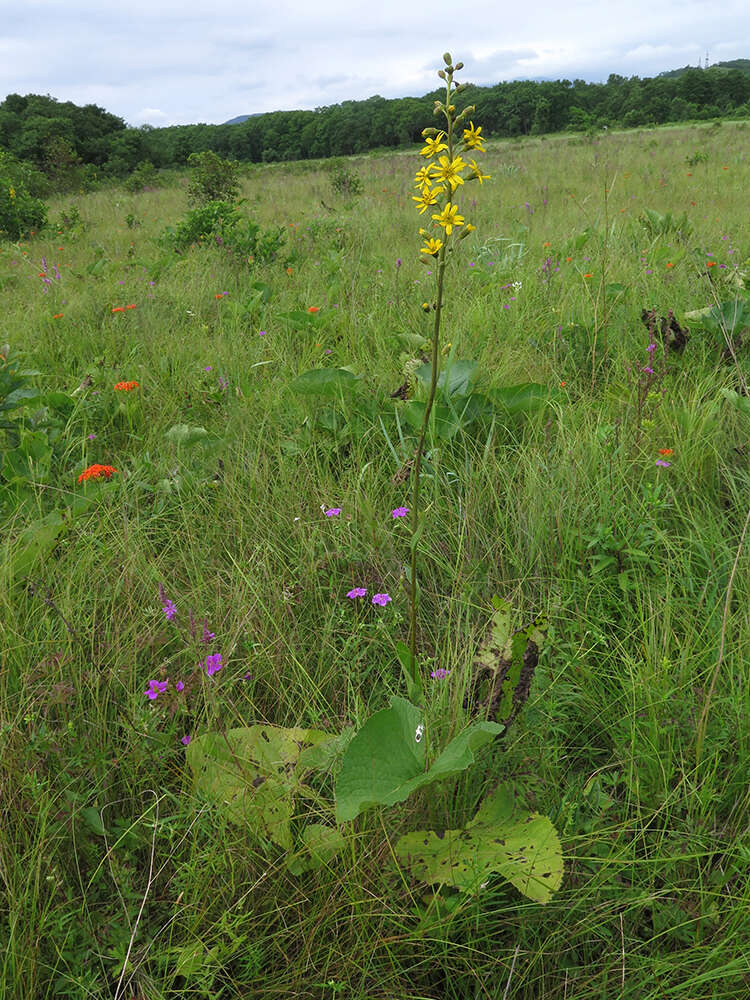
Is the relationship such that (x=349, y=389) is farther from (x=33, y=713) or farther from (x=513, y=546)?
(x=33, y=713)

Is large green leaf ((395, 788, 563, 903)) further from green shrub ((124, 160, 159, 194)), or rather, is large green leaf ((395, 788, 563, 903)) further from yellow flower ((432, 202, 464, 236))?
green shrub ((124, 160, 159, 194))

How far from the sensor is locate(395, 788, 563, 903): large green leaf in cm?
100

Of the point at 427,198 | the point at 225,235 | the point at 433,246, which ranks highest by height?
the point at 225,235

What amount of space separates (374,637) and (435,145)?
42.2 inches

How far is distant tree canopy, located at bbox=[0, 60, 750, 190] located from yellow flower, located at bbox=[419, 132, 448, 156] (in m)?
27.2

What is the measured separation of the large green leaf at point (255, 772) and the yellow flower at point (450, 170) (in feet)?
3.57

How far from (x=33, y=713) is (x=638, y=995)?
1170 millimetres

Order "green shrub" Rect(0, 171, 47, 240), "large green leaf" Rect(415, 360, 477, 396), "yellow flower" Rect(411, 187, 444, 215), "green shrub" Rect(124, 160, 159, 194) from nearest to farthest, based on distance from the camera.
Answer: "yellow flower" Rect(411, 187, 444, 215)
"large green leaf" Rect(415, 360, 477, 396)
"green shrub" Rect(0, 171, 47, 240)
"green shrub" Rect(124, 160, 159, 194)

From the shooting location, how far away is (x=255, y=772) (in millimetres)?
1204

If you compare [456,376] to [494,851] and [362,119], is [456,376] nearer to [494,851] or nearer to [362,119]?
[494,851]

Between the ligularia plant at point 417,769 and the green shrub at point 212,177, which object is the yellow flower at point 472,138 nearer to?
the ligularia plant at point 417,769

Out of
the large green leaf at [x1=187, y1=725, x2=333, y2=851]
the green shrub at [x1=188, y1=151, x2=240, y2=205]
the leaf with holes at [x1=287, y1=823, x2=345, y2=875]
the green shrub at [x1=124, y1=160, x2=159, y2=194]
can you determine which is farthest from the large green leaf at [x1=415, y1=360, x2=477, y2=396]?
the green shrub at [x1=124, y1=160, x2=159, y2=194]

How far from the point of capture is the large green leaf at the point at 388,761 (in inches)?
40.5

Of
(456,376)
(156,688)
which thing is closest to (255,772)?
(156,688)
